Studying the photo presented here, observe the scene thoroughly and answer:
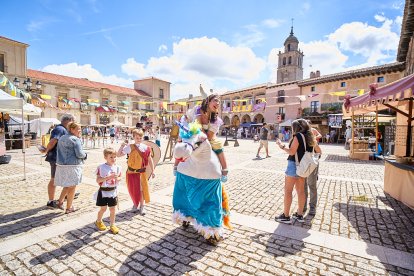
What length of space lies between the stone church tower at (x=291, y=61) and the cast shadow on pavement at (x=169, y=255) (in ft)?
186

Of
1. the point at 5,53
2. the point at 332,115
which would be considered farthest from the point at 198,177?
the point at 5,53

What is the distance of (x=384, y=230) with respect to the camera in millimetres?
3332

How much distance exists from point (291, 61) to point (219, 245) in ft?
191

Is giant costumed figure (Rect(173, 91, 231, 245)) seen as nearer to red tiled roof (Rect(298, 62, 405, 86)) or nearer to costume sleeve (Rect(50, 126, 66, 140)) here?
costume sleeve (Rect(50, 126, 66, 140))

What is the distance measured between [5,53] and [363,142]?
114 ft

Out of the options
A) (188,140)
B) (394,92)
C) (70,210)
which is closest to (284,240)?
(188,140)

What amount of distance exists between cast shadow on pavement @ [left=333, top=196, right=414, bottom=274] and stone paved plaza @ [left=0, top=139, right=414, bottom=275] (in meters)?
0.01

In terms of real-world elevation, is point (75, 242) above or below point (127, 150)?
below

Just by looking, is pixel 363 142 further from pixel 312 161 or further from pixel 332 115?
pixel 332 115

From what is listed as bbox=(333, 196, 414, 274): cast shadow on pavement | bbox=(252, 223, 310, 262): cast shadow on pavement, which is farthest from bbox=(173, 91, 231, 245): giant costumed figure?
bbox=(333, 196, 414, 274): cast shadow on pavement

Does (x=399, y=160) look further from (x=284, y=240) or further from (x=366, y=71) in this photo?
(x=366, y=71)

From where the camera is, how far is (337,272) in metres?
2.36

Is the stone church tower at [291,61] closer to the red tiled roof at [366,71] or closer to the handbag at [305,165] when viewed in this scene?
the red tiled roof at [366,71]

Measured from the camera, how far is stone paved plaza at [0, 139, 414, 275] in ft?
7.94
